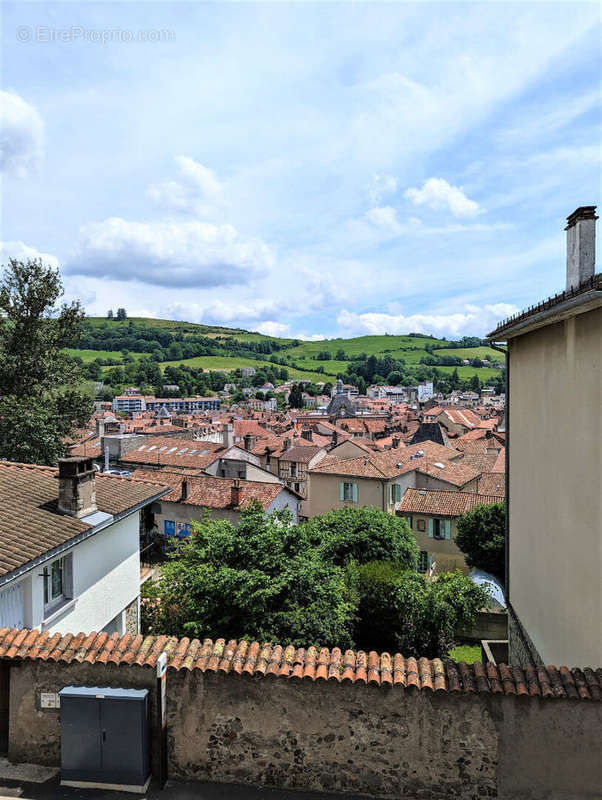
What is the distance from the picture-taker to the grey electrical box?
263 inches

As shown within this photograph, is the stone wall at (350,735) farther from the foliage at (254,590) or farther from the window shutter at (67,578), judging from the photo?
the foliage at (254,590)

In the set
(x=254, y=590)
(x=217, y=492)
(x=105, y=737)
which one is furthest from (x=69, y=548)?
(x=217, y=492)

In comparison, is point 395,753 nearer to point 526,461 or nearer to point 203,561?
point 526,461

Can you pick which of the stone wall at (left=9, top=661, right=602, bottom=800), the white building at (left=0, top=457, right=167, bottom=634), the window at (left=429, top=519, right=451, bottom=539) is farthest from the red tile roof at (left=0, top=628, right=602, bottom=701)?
the window at (left=429, top=519, right=451, bottom=539)

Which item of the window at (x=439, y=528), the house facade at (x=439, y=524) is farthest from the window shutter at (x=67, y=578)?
the window at (x=439, y=528)

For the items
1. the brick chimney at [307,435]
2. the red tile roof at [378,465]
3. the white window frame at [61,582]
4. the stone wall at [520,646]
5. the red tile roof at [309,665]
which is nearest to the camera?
the red tile roof at [309,665]

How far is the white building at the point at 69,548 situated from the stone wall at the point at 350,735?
2368 mm

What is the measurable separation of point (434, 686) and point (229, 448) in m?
38.3

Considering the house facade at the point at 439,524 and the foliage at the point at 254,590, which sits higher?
→ the foliage at the point at 254,590

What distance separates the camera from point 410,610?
20594mm

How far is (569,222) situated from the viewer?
414 inches

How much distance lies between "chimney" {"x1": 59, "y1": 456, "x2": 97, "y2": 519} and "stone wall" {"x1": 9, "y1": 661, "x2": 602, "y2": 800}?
4355 millimetres

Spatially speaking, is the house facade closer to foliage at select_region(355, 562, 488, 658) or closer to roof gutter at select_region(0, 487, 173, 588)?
foliage at select_region(355, 562, 488, 658)

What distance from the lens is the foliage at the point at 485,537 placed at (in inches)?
1054
